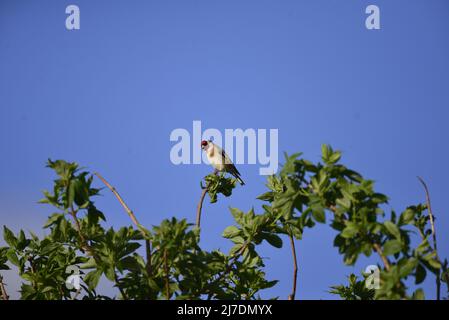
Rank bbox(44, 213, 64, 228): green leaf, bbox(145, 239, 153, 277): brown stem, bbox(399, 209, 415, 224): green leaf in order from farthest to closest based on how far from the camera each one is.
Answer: bbox(145, 239, 153, 277): brown stem, bbox(44, 213, 64, 228): green leaf, bbox(399, 209, 415, 224): green leaf

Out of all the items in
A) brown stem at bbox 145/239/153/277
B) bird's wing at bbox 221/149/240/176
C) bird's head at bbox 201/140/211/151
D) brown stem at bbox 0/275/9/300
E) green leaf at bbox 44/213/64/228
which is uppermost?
bird's head at bbox 201/140/211/151

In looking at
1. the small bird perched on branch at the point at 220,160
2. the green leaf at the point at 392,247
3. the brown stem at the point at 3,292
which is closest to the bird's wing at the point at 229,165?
the small bird perched on branch at the point at 220,160

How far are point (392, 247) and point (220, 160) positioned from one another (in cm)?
904

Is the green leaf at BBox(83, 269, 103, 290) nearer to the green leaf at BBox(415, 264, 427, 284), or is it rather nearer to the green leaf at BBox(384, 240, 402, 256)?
the green leaf at BBox(384, 240, 402, 256)

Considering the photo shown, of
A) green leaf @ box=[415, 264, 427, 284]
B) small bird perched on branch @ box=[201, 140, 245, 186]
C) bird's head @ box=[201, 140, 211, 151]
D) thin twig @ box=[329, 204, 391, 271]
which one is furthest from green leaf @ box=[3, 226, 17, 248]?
bird's head @ box=[201, 140, 211, 151]

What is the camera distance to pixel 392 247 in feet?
15.1

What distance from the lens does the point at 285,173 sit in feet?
16.9

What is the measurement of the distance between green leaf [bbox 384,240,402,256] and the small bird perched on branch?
8393 millimetres

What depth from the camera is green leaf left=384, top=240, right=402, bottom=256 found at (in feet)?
15.0

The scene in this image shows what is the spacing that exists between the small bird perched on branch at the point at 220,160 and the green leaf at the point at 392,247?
8.39m

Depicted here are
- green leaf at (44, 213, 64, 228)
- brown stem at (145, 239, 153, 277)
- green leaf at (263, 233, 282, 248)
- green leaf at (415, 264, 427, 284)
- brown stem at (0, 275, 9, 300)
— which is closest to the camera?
green leaf at (415, 264, 427, 284)

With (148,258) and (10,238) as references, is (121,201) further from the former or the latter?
(10,238)

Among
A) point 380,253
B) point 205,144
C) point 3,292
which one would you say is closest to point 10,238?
point 3,292
